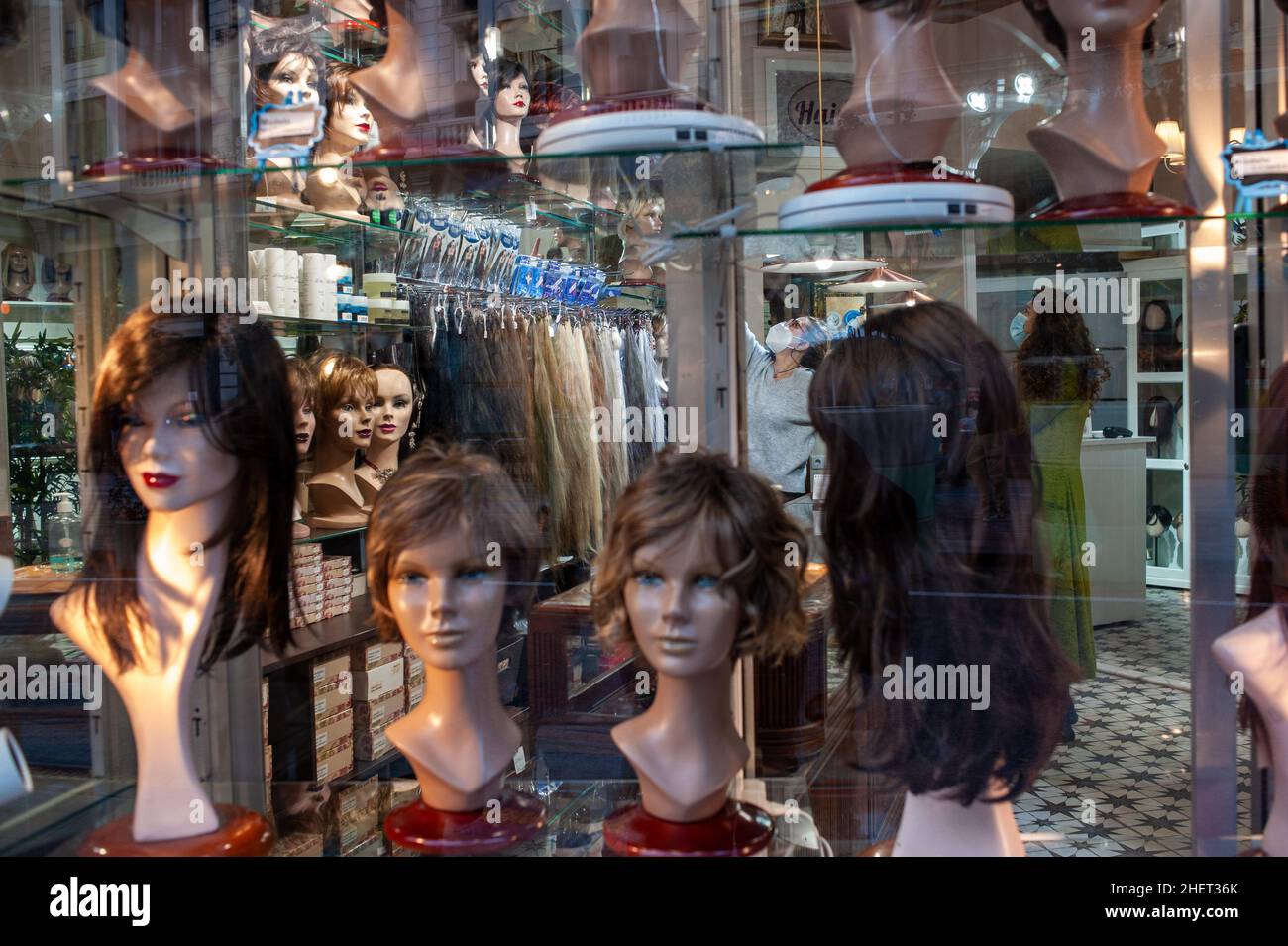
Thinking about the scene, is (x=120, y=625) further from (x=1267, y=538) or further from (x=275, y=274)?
(x=1267, y=538)

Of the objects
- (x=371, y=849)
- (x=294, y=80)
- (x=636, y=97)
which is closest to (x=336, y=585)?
(x=371, y=849)

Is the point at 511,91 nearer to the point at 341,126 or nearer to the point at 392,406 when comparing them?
the point at 341,126

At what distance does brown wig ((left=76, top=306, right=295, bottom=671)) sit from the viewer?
1657mm

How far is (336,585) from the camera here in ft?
7.63

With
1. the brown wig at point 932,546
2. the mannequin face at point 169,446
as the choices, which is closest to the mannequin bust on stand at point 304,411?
the mannequin face at point 169,446

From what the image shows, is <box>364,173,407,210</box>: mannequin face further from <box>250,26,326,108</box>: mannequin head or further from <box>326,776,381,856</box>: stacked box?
<box>326,776,381,856</box>: stacked box

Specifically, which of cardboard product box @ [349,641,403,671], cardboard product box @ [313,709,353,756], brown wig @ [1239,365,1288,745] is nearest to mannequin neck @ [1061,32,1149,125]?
brown wig @ [1239,365,1288,745]

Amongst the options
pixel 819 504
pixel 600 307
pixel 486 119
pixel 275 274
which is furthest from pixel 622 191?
pixel 275 274

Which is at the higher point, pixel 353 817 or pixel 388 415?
pixel 388 415

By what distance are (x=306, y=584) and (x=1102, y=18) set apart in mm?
1708

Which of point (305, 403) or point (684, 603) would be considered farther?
point (305, 403)

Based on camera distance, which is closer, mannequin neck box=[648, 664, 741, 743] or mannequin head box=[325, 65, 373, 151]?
mannequin neck box=[648, 664, 741, 743]

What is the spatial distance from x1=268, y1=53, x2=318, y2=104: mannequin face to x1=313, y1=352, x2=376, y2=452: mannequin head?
0.80 m

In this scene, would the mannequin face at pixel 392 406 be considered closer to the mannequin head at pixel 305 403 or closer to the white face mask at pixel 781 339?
the mannequin head at pixel 305 403
